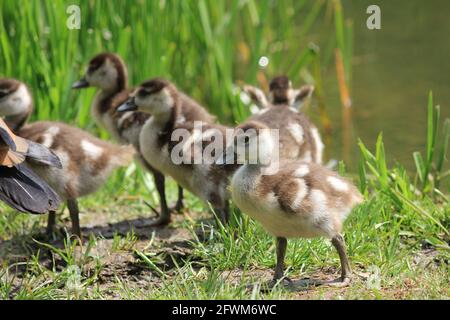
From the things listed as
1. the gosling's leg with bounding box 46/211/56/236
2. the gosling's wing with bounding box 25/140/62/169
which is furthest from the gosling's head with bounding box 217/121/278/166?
the gosling's leg with bounding box 46/211/56/236

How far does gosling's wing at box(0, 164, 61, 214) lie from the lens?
5.34 m

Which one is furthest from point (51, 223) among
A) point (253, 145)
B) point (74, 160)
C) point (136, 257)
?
point (253, 145)

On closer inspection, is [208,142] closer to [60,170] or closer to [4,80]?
[60,170]

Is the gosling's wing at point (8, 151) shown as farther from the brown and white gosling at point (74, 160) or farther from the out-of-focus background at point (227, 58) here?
the out-of-focus background at point (227, 58)

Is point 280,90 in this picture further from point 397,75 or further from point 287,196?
point 397,75

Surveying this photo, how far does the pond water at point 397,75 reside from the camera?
9606mm

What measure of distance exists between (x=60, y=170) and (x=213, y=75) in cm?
293

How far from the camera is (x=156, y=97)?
6.59 m

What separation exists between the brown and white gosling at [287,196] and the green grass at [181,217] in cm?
31

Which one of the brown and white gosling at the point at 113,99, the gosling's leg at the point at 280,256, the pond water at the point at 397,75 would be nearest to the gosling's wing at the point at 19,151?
the brown and white gosling at the point at 113,99

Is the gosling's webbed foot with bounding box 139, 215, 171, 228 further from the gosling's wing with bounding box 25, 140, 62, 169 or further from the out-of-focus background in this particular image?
the out-of-focus background

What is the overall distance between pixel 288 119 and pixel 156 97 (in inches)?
37.2

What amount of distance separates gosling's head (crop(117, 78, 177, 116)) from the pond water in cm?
274
